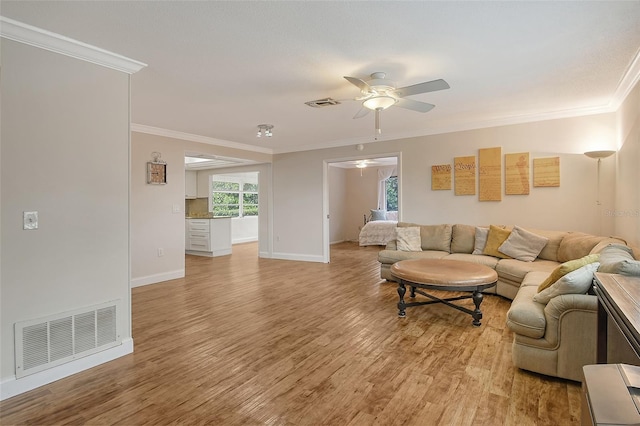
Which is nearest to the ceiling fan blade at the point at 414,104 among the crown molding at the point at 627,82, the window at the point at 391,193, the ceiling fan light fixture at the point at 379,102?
the ceiling fan light fixture at the point at 379,102

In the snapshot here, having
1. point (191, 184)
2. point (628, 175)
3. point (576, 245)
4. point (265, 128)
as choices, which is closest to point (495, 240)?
point (576, 245)

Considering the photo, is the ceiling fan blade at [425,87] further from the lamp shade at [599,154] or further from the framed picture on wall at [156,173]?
the framed picture on wall at [156,173]

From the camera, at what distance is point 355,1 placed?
6.23ft

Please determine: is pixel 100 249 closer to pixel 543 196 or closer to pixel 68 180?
pixel 68 180

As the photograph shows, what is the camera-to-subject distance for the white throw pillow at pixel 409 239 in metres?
4.93

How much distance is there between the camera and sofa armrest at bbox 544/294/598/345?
2.07 m

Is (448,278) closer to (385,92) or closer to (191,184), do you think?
(385,92)

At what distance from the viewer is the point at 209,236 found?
25.1ft

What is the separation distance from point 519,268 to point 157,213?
5.18 m

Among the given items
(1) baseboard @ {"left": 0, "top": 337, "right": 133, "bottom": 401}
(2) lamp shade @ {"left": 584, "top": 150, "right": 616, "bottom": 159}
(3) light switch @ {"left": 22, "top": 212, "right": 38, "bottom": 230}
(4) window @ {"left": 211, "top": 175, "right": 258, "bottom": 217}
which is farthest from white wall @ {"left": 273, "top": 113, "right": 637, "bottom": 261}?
(3) light switch @ {"left": 22, "top": 212, "right": 38, "bottom": 230}

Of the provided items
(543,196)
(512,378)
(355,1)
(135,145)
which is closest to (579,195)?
(543,196)

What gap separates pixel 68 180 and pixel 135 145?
2.75 m

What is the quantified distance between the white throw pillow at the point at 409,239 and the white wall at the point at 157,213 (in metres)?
3.66

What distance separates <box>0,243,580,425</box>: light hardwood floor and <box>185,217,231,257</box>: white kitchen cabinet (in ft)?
12.5
